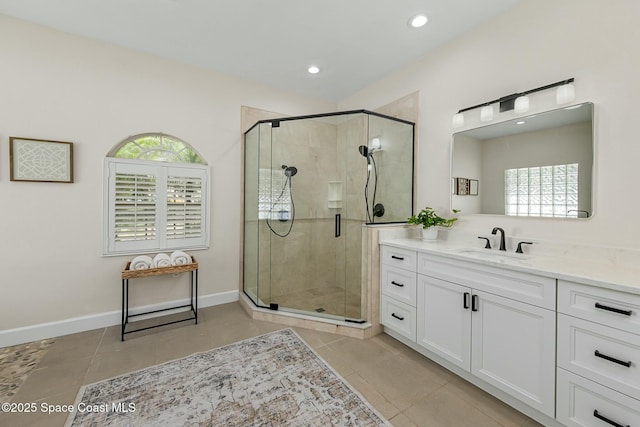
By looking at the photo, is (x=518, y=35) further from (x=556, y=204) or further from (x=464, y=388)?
(x=464, y=388)

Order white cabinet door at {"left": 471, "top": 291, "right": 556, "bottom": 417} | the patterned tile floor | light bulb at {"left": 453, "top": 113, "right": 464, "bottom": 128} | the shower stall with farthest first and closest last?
the shower stall, light bulb at {"left": 453, "top": 113, "right": 464, "bottom": 128}, the patterned tile floor, white cabinet door at {"left": 471, "top": 291, "right": 556, "bottom": 417}

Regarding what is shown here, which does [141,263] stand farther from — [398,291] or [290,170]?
[398,291]

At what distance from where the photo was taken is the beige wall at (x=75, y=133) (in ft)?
7.23

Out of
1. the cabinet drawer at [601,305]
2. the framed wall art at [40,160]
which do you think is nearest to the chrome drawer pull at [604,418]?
the cabinet drawer at [601,305]

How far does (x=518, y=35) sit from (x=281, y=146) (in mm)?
2279

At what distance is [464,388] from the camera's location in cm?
175

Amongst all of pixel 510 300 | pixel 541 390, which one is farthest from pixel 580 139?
pixel 541 390

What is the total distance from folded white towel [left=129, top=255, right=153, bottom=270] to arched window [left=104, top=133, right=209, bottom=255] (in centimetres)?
22

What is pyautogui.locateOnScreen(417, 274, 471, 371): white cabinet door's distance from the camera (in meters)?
1.75

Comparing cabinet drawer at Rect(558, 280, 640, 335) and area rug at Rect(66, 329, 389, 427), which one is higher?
cabinet drawer at Rect(558, 280, 640, 335)

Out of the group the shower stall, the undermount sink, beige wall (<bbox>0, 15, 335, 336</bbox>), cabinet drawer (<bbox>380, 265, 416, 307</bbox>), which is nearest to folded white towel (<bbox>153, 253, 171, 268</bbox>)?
beige wall (<bbox>0, 15, 335, 336</bbox>)

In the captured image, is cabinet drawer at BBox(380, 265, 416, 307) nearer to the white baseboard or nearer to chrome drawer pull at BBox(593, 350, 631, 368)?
chrome drawer pull at BBox(593, 350, 631, 368)

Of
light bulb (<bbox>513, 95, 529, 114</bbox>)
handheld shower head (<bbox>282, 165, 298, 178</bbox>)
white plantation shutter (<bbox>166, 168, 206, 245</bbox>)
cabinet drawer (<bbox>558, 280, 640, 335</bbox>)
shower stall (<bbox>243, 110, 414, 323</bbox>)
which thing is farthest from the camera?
handheld shower head (<bbox>282, 165, 298, 178</bbox>)

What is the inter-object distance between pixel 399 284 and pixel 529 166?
1352 millimetres
